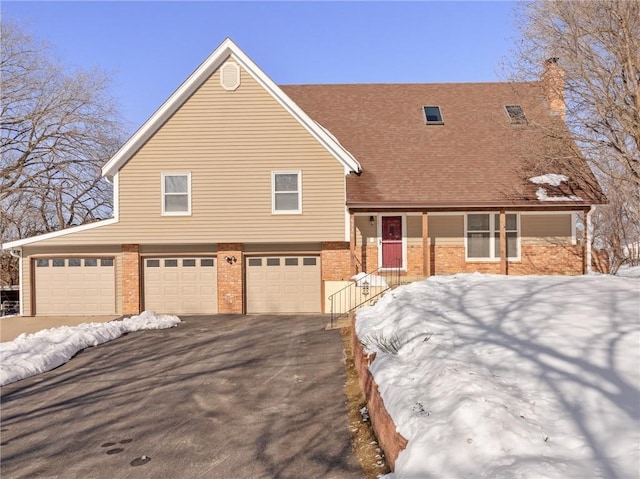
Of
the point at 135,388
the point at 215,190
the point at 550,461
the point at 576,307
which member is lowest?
the point at 135,388

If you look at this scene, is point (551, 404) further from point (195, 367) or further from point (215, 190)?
point (215, 190)

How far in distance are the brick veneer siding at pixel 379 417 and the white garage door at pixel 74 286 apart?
38.5ft

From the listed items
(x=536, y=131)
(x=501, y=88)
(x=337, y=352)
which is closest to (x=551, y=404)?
(x=337, y=352)

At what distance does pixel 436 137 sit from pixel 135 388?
14199mm

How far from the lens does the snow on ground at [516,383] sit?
13.1 ft

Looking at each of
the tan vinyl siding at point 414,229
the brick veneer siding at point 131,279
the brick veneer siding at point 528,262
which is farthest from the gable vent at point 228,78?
the brick veneer siding at point 528,262

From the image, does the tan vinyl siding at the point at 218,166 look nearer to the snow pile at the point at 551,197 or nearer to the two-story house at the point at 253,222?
the two-story house at the point at 253,222

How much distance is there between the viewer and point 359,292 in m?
14.7

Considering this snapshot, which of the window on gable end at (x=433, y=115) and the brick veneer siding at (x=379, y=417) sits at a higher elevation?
the window on gable end at (x=433, y=115)

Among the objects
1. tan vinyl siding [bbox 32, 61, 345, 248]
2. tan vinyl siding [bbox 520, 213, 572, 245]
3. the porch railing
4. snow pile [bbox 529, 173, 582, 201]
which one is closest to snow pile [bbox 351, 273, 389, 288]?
the porch railing

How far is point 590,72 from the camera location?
15070mm

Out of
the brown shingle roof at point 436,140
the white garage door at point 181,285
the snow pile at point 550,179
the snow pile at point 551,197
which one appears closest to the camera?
the snow pile at point 551,197

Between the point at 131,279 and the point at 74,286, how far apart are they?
231cm

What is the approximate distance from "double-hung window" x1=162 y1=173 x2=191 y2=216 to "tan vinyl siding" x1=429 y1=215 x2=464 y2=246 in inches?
347
